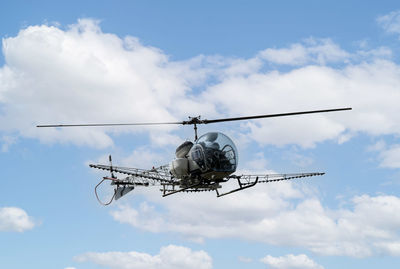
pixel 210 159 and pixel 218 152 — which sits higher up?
pixel 218 152

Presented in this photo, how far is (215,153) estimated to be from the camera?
1126 inches

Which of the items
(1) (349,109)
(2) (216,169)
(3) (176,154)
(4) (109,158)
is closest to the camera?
(1) (349,109)

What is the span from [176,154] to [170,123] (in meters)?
2.16

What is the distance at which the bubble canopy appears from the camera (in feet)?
93.6

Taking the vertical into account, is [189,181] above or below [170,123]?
below

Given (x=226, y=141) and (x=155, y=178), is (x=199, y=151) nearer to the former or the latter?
(x=226, y=141)

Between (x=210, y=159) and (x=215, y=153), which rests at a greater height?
(x=215, y=153)

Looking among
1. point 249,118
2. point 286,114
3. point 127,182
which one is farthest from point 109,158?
point 286,114

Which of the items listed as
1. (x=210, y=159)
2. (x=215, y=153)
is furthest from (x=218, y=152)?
(x=210, y=159)

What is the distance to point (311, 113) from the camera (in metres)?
27.2

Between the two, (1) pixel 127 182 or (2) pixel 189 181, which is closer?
(2) pixel 189 181

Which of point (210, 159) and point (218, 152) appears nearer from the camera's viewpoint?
point (210, 159)

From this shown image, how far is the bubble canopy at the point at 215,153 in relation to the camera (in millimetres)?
28531

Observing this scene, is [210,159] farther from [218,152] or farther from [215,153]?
[218,152]
